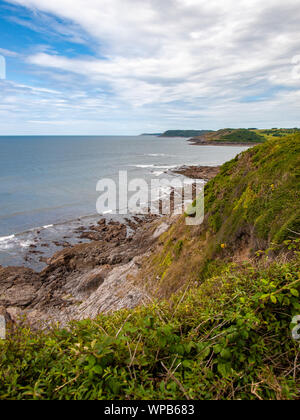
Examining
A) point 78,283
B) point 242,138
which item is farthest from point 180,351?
point 242,138

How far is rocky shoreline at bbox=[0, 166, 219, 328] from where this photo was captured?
13.6 meters

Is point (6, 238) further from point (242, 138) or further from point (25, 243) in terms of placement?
point (242, 138)

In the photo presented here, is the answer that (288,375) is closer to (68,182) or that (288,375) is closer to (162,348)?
(162,348)

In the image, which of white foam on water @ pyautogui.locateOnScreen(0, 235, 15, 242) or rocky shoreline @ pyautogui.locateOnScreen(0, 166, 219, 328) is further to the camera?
white foam on water @ pyautogui.locateOnScreen(0, 235, 15, 242)

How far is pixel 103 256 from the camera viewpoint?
21391 mm

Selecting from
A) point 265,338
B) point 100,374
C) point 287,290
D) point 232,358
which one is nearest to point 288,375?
point 265,338

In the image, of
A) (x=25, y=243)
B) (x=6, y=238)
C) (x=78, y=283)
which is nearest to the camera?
(x=78, y=283)

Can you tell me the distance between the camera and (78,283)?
17719 millimetres

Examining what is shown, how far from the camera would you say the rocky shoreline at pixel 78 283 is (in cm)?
1359

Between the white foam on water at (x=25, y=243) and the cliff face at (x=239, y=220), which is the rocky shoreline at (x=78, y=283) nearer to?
the white foam on water at (x=25, y=243)

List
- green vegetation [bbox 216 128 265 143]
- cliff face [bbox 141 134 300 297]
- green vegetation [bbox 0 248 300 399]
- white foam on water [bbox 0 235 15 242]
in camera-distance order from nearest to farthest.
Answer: green vegetation [bbox 0 248 300 399] → cliff face [bbox 141 134 300 297] → white foam on water [bbox 0 235 15 242] → green vegetation [bbox 216 128 265 143]

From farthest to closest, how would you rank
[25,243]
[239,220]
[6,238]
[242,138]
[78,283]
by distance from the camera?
[242,138] < [6,238] < [25,243] < [78,283] < [239,220]

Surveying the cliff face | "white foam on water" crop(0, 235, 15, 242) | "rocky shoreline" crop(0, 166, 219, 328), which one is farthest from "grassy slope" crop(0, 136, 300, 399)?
"white foam on water" crop(0, 235, 15, 242)

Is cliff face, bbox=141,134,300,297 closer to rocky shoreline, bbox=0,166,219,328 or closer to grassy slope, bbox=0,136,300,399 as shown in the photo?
rocky shoreline, bbox=0,166,219,328
